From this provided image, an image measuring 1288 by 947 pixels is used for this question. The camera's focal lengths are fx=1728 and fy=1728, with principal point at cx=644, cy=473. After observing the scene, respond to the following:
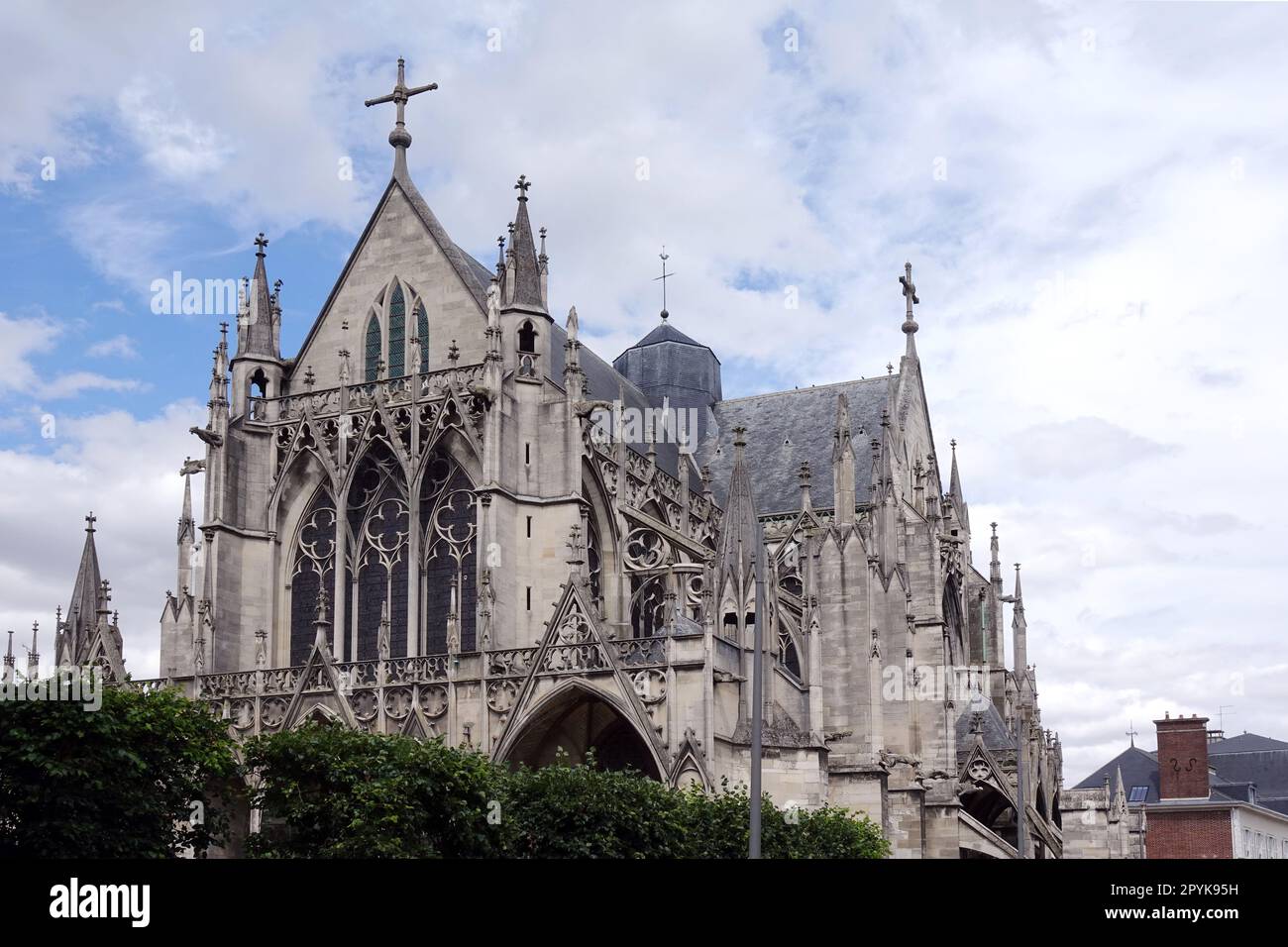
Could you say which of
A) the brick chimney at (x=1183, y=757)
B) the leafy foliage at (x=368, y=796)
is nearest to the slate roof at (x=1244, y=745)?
the brick chimney at (x=1183, y=757)

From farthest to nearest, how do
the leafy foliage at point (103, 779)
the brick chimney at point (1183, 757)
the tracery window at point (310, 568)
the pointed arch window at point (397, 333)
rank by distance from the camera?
the brick chimney at point (1183, 757)
the pointed arch window at point (397, 333)
the tracery window at point (310, 568)
the leafy foliage at point (103, 779)

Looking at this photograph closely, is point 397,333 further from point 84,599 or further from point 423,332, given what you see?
point 84,599

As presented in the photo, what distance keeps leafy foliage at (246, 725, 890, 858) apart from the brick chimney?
3827 cm

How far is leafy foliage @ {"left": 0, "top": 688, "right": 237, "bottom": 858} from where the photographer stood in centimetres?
2319

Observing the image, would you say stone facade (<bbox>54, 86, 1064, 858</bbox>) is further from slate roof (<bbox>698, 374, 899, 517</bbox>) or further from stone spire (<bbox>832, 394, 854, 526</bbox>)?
slate roof (<bbox>698, 374, 899, 517</bbox>)

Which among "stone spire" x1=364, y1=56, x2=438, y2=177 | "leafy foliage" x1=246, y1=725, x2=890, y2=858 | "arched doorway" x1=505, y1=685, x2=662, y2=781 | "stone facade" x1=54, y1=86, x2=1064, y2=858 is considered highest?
"stone spire" x1=364, y1=56, x2=438, y2=177

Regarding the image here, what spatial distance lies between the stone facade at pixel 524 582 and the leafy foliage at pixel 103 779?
33.5ft

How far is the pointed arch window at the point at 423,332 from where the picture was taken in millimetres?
43156

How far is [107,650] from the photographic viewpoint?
1640 inches

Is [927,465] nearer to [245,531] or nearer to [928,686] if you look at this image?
[928,686]

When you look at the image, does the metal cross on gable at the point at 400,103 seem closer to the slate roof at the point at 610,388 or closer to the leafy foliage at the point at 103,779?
the slate roof at the point at 610,388

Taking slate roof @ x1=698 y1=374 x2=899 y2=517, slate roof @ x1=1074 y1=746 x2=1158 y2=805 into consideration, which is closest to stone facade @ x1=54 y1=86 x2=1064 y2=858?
slate roof @ x1=698 y1=374 x2=899 y2=517
